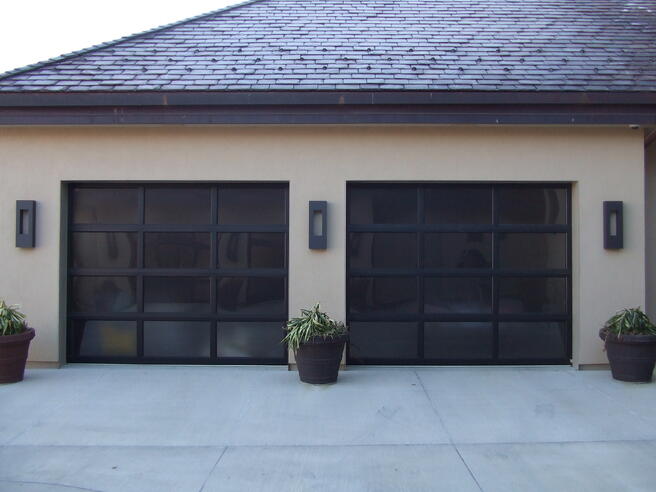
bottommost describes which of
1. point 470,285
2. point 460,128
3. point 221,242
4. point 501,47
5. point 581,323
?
point 581,323

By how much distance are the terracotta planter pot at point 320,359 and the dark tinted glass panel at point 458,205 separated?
7.55 ft

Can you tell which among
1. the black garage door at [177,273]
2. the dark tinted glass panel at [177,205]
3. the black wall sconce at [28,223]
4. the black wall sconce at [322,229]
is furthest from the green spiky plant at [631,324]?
the black wall sconce at [28,223]

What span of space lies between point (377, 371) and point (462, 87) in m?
3.92

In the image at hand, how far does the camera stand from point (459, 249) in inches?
316

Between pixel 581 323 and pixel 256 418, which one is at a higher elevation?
pixel 581 323

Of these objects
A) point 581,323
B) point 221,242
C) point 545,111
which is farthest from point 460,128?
point 221,242

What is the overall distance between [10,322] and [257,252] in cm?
317

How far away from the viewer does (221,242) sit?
8070mm

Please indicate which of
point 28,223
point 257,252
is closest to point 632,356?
point 257,252

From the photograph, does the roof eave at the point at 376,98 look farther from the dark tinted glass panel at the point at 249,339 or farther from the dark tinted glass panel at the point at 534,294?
the dark tinted glass panel at the point at 249,339

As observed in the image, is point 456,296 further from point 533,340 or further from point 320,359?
point 320,359

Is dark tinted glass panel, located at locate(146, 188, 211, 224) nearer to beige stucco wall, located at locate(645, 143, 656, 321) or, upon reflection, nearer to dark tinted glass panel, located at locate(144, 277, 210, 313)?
dark tinted glass panel, located at locate(144, 277, 210, 313)

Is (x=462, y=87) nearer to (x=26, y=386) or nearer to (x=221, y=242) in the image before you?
(x=221, y=242)

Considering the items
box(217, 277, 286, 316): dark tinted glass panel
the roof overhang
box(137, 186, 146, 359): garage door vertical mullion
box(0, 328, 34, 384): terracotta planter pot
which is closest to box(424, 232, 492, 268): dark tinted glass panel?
the roof overhang
